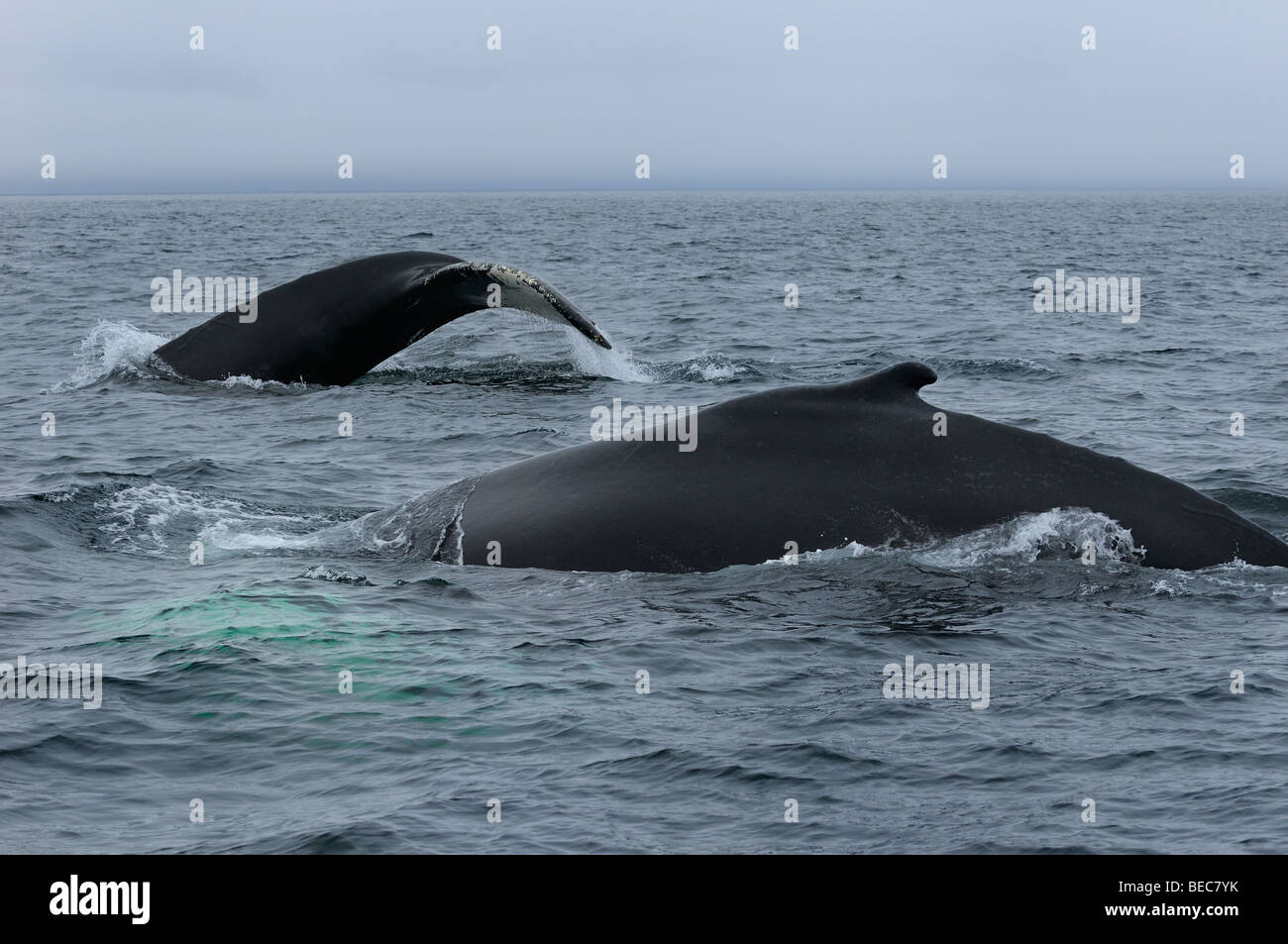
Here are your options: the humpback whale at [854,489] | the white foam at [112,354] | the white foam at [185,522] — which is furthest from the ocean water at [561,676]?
the white foam at [112,354]

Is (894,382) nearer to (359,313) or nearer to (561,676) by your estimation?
(561,676)

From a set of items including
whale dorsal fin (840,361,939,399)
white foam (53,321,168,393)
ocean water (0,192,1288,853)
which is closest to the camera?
ocean water (0,192,1288,853)

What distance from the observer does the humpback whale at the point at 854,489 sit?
8.18 m

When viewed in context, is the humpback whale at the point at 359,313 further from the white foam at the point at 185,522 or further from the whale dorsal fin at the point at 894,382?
the whale dorsal fin at the point at 894,382

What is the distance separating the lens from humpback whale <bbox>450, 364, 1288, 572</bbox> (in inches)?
322

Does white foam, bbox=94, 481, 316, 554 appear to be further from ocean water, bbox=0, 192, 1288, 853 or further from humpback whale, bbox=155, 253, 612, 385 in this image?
humpback whale, bbox=155, 253, 612, 385

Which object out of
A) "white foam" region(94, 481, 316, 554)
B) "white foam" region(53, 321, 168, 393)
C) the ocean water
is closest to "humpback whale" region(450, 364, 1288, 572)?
the ocean water

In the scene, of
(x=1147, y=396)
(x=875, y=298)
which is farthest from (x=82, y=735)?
(x=875, y=298)

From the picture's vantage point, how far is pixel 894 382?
8203 millimetres

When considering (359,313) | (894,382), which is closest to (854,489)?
(894,382)

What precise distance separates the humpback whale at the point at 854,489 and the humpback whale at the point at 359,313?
5.53 m

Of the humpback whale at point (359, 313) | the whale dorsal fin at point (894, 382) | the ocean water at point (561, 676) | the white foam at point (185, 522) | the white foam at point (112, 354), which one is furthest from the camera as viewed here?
the white foam at point (112, 354)

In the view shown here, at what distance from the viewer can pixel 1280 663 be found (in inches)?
319

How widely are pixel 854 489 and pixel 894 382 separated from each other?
0.64 metres
